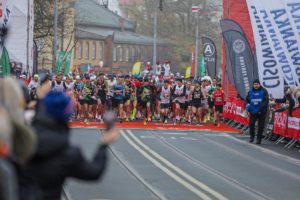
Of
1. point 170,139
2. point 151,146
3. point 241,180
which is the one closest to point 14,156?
point 241,180

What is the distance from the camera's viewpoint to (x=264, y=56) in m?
24.4

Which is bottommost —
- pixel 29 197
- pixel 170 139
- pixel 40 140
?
pixel 170 139

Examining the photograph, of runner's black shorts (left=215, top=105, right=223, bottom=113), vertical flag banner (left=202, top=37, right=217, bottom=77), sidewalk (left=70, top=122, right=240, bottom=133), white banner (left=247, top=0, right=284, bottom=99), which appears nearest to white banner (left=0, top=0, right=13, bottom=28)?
white banner (left=247, top=0, right=284, bottom=99)

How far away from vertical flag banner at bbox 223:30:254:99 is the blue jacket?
453 centimetres

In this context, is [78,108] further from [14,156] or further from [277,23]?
[14,156]

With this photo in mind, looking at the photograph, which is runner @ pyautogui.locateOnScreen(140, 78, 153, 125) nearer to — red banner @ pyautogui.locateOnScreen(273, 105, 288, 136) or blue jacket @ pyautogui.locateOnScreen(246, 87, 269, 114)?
red banner @ pyautogui.locateOnScreen(273, 105, 288, 136)

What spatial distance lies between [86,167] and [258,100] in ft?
63.7

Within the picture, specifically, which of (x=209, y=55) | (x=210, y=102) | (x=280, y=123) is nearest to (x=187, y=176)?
(x=280, y=123)

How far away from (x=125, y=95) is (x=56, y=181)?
28.5 m

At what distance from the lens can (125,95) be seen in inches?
1347

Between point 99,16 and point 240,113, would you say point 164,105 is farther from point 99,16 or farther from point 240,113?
point 99,16

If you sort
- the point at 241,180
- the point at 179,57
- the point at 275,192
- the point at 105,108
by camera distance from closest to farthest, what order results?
the point at 275,192
the point at 241,180
the point at 105,108
the point at 179,57

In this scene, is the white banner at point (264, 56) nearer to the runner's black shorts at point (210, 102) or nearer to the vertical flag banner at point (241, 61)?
the vertical flag banner at point (241, 61)

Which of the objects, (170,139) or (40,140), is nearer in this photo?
(40,140)
